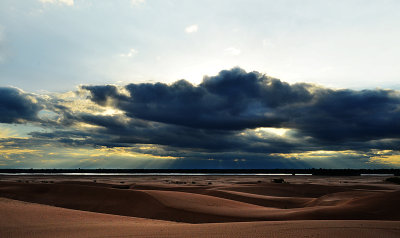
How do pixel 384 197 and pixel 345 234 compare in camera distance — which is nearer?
pixel 345 234

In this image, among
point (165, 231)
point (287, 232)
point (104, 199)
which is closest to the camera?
point (287, 232)

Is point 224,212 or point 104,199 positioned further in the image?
point 104,199

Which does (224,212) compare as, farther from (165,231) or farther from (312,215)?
(165,231)

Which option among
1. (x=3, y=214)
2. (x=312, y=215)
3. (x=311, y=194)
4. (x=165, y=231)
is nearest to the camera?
(x=165, y=231)

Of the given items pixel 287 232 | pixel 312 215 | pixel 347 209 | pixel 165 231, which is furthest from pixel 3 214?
pixel 347 209

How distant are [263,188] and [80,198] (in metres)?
20.3

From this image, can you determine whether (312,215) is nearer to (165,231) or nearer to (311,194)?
(165,231)

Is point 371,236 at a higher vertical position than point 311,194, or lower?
higher

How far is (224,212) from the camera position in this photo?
15188 millimetres

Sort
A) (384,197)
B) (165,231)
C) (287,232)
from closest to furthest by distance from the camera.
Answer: (287,232) < (165,231) < (384,197)

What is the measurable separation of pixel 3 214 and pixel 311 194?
2842 centimetres

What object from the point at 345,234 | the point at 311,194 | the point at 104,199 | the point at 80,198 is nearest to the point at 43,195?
the point at 80,198

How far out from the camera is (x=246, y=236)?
251 inches

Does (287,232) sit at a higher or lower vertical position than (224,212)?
higher
